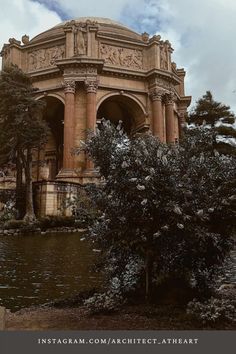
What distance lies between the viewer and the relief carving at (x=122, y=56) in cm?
3594

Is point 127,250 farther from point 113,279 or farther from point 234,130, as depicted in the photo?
point 234,130

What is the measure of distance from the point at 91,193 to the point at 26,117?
59.3 ft

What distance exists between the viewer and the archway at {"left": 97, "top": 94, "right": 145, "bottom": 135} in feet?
124

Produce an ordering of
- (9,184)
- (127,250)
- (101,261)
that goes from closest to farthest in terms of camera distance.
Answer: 1. (127,250)
2. (101,261)
3. (9,184)

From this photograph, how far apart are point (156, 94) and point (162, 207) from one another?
32122 mm

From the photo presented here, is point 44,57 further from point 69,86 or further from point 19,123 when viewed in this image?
point 19,123

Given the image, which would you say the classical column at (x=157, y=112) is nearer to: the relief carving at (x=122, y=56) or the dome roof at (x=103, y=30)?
the relief carving at (x=122, y=56)

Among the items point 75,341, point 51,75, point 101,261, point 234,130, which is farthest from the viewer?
point 51,75

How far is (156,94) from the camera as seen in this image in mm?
36281

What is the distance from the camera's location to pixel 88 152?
6180mm

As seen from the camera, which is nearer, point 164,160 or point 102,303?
point 164,160

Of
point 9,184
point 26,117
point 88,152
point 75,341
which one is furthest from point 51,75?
point 75,341

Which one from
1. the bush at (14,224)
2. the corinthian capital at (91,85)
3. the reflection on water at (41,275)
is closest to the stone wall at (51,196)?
the bush at (14,224)

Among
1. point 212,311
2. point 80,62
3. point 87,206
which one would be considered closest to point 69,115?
point 80,62
